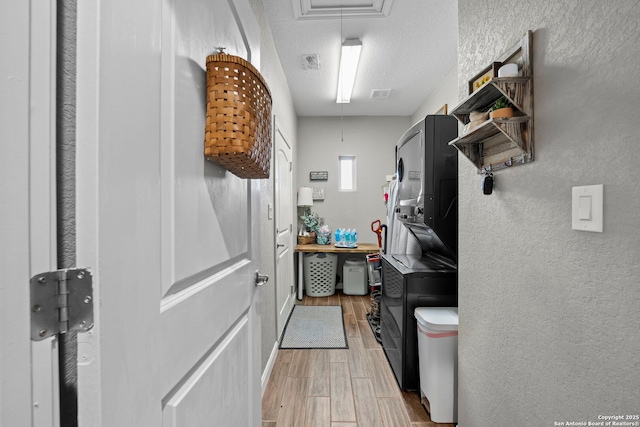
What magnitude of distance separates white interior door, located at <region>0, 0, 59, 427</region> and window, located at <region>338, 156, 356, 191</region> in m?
4.05

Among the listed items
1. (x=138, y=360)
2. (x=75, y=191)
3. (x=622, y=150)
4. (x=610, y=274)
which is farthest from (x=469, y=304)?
(x=75, y=191)

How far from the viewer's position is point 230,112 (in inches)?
27.5

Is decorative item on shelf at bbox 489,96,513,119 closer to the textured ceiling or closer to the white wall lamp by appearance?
the textured ceiling

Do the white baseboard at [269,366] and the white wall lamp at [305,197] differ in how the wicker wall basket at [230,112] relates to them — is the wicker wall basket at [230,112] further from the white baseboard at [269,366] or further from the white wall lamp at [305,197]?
the white wall lamp at [305,197]

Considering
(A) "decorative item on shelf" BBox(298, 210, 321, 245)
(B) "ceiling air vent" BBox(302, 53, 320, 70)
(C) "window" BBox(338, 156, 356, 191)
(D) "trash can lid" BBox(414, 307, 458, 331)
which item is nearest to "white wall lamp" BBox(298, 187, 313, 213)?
(A) "decorative item on shelf" BBox(298, 210, 321, 245)

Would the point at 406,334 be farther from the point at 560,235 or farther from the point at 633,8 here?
the point at 633,8

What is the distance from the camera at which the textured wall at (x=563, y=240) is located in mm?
Answer: 652

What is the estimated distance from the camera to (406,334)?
1.78 m

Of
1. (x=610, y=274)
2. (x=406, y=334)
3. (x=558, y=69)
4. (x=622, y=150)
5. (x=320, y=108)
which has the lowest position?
(x=406, y=334)

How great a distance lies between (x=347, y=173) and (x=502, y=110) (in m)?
3.43

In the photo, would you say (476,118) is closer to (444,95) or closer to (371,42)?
(371,42)

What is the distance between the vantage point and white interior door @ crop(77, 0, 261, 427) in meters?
0.40

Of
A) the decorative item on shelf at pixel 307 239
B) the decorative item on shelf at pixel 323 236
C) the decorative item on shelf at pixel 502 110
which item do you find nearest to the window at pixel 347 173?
the decorative item on shelf at pixel 323 236

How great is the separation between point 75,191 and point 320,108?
12.5ft
